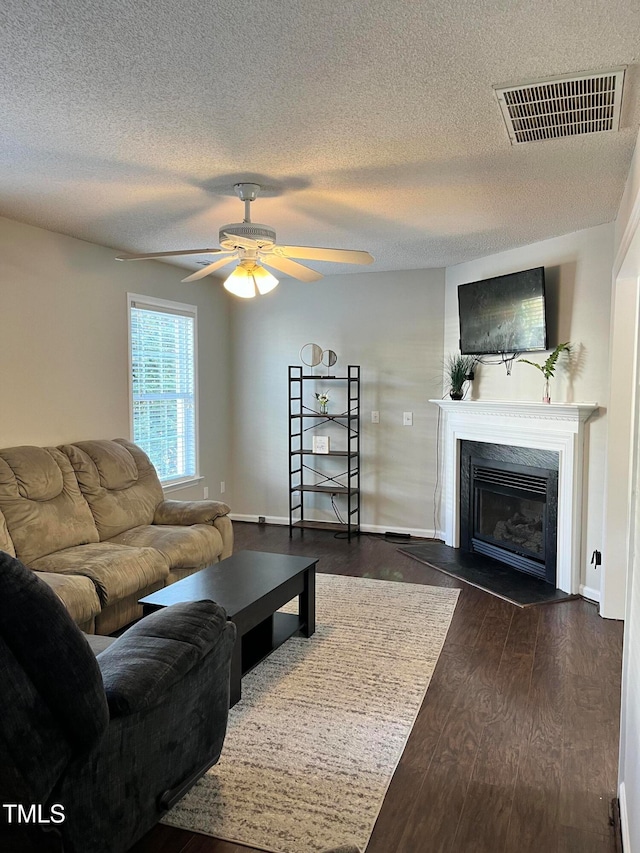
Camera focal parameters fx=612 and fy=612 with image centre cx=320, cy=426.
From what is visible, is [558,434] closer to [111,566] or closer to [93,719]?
[111,566]

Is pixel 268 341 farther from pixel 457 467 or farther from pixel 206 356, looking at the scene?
pixel 457 467

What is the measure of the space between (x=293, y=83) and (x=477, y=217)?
6.64 feet

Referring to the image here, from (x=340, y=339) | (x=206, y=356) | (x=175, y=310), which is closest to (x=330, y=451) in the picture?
(x=340, y=339)

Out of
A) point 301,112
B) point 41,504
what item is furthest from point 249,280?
point 41,504

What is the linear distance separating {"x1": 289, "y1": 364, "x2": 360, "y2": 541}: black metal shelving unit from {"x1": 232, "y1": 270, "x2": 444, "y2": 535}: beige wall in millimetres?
96

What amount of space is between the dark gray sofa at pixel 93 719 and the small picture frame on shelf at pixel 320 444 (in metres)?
4.01

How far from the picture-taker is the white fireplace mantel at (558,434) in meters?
4.15

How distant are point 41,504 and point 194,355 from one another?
254 centimetres

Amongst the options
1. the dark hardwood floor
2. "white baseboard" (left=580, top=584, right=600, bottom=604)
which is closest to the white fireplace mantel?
"white baseboard" (left=580, top=584, right=600, bottom=604)

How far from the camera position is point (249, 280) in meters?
3.32

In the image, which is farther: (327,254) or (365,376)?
(365,376)

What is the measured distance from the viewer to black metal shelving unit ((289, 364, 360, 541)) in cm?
588

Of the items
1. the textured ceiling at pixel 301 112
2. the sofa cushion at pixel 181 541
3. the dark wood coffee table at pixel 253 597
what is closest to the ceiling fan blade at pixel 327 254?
the textured ceiling at pixel 301 112

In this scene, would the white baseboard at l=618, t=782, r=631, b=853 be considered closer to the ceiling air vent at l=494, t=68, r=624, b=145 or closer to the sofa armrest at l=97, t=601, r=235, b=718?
the sofa armrest at l=97, t=601, r=235, b=718
